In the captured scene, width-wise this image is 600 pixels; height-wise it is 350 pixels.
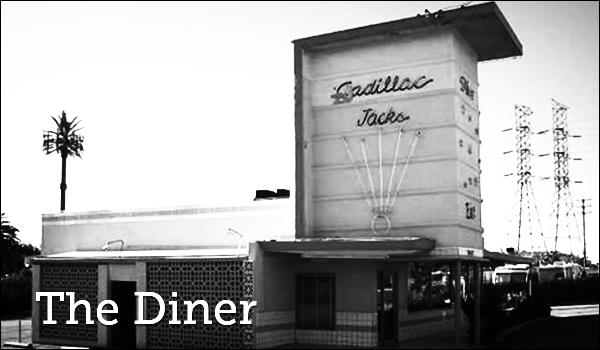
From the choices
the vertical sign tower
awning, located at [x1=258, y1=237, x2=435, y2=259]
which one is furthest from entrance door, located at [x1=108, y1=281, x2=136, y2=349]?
the vertical sign tower

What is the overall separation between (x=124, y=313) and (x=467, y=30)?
13.7 meters

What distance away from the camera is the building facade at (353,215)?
2328cm

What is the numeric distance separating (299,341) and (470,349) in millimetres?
5011

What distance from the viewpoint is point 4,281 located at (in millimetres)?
45250

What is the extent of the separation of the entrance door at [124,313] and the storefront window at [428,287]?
29.0 ft

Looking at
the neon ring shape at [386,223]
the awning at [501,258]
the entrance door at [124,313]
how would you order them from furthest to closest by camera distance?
the entrance door at [124,313]
the awning at [501,258]
the neon ring shape at [386,223]

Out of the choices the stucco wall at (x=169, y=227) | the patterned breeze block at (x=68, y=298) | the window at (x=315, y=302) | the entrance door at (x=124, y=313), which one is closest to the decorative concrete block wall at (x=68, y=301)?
the patterned breeze block at (x=68, y=298)

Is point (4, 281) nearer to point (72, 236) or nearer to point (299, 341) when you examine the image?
point (72, 236)

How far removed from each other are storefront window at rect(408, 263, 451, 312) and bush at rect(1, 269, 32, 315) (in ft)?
83.7

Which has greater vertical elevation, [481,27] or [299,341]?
[481,27]

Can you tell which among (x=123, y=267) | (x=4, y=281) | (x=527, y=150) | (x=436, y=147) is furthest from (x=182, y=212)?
(x=527, y=150)

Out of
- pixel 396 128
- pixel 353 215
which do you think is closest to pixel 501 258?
pixel 353 215

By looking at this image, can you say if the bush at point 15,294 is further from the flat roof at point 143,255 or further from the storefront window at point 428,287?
the storefront window at point 428,287

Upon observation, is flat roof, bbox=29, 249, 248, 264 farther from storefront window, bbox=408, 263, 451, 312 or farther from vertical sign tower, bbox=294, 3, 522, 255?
storefront window, bbox=408, 263, 451, 312
